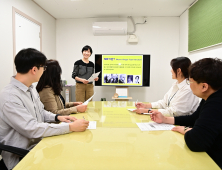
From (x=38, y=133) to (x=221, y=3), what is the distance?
131 inches

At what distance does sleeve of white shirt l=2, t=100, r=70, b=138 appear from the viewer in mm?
1017

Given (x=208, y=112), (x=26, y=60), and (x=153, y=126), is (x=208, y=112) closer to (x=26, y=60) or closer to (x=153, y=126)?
(x=153, y=126)

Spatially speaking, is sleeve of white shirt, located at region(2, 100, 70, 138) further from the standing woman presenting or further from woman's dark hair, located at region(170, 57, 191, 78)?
the standing woman presenting

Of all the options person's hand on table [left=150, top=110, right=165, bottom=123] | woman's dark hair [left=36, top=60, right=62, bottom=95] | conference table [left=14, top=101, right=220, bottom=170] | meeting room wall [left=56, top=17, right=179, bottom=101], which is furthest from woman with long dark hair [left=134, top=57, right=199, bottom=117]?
meeting room wall [left=56, top=17, right=179, bottom=101]

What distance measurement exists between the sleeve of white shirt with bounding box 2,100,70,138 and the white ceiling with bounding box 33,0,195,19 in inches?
127

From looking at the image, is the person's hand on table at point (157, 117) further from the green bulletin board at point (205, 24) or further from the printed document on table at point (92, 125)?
the green bulletin board at point (205, 24)

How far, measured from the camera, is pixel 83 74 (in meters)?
3.83

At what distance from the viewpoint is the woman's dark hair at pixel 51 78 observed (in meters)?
1.69

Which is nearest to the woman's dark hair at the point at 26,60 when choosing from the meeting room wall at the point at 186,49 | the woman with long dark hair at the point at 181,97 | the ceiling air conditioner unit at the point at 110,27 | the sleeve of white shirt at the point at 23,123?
the sleeve of white shirt at the point at 23,123

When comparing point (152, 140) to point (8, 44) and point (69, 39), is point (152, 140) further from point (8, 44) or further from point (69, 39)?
point (69, 39)

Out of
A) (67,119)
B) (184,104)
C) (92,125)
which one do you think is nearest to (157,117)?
(184,104)

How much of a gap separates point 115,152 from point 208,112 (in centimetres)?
57

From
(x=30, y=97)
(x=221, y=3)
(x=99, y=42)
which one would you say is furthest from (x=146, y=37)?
(x=30, y=97)

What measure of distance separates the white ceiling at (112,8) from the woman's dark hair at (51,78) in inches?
98.2
